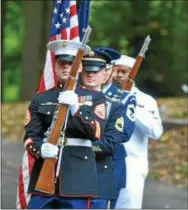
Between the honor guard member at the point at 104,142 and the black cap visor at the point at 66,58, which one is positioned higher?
the black cap visor at the point at 66,58

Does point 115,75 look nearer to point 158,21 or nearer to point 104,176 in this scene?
point 104,176

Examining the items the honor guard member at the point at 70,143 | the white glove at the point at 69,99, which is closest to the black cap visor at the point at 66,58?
the honor guard member at the point at 70,143

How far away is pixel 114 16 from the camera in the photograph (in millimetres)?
24953

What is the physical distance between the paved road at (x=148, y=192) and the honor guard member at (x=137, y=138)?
1.99 metres

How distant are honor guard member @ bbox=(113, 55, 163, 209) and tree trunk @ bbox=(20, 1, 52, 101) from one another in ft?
46.5

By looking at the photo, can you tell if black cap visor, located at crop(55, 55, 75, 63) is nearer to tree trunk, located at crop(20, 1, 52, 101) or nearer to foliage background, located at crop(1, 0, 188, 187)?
foliage background, located at crop(1, 0, 188, 187)

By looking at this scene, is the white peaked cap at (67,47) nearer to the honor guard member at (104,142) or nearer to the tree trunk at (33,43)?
the honor guard member at (104,142)

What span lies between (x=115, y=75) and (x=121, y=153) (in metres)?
0.79

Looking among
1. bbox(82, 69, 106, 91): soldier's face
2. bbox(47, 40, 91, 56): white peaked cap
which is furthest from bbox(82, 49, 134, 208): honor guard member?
bbox(47, 40, 91, 56): white peaked cap

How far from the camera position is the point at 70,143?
5.18 meters

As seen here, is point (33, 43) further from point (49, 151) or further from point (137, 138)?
point (49, 151)

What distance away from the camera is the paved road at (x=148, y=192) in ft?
30.9

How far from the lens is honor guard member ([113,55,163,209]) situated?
6.64 meters

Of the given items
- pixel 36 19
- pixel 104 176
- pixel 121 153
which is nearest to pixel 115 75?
pixel 121 153
